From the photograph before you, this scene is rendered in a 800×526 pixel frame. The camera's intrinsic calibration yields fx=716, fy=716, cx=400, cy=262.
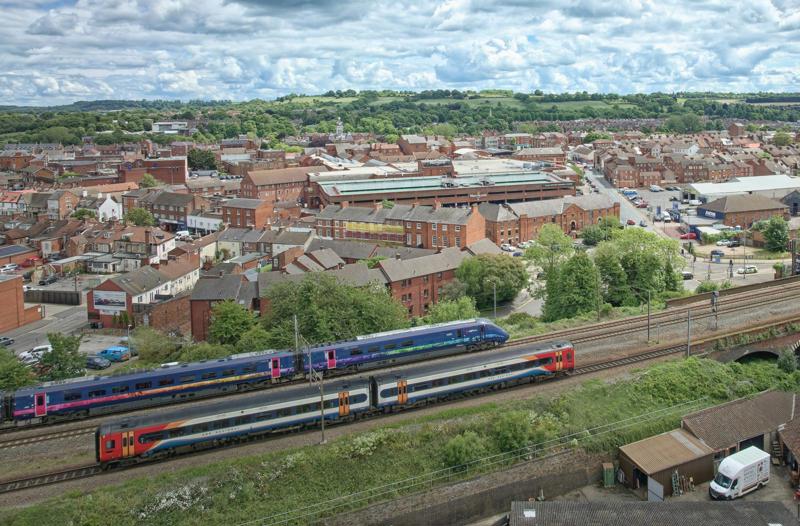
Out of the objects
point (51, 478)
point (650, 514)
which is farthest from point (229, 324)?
point (650, 514)

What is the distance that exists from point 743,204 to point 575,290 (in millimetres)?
46710

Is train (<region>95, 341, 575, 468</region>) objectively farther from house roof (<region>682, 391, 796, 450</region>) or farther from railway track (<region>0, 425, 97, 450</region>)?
house roof (<region>682, 391, 796, 450</region>)

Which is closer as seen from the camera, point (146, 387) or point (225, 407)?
point (225, 407)

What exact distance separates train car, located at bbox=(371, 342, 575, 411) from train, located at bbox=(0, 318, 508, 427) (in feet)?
11.8

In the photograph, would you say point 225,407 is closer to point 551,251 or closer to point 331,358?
point 331,358

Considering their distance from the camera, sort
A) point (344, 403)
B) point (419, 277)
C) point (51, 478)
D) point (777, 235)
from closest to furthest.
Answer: point (51, 478) → point (344, 403) → point (419, 277) → point (777, 235)

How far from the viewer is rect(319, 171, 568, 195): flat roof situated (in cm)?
8344

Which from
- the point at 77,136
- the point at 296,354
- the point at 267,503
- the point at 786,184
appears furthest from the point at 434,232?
the point at 77,136

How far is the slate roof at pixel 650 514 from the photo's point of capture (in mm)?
20328

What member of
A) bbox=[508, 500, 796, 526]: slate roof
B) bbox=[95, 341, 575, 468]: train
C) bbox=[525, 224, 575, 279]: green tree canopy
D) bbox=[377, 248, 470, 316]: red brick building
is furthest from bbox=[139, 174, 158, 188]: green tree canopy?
bbox=[508, 500, 796, 526]: slate roof

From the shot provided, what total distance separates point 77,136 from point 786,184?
140971mm

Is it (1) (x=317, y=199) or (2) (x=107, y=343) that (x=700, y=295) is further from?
(1) (x=317, y=199)

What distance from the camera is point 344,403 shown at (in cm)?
2527

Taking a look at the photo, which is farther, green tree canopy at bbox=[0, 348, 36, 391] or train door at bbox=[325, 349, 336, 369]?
green tree canopy at bbox=[0, 348, 36, 391]
